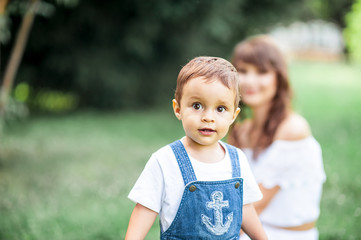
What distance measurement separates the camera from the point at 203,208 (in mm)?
1717

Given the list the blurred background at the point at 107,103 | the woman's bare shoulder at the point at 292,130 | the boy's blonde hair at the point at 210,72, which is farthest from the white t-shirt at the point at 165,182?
the blurred background at the point at 107,103

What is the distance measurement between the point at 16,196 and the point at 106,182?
1.22 meters

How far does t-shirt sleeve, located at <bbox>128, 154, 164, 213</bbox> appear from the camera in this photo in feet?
5.60

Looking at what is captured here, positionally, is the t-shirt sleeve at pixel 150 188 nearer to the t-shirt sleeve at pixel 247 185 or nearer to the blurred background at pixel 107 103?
the t-shirt sleeve at pixel 247 185

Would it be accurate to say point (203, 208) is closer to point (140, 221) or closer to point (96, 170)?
point (140, 221)

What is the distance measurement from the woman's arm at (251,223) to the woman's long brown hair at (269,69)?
1351mm

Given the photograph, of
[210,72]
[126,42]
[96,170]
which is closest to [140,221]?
[210,72]

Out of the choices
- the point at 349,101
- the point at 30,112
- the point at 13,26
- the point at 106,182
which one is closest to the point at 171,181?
the point at 106,182

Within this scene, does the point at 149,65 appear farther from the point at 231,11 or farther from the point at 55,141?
the point at 55,141

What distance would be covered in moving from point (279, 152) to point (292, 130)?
0.60 ft

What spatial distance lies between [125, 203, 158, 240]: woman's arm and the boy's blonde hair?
464 millimetres

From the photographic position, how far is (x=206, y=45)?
11.2 meters

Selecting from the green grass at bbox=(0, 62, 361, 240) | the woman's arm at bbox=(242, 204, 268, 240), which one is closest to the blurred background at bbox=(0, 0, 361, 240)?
the green grass at bbox=(0, 62, 361, 240)

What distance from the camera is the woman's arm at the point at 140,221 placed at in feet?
5.60
